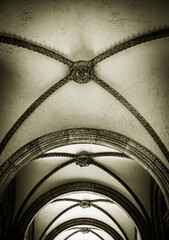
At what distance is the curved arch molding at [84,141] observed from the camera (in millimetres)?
6789

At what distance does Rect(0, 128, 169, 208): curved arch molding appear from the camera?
679 cm

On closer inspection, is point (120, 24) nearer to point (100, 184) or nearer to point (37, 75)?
point (37, 75)

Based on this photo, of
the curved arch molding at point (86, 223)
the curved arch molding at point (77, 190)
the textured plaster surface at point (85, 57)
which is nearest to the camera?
the textured plaster surface at point (85, 57)

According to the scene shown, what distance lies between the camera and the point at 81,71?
20.1ft

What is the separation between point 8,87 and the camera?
6496 millimetres

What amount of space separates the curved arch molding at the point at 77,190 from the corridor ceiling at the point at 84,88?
0.06 m

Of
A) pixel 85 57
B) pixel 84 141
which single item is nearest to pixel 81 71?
pixel 85 57

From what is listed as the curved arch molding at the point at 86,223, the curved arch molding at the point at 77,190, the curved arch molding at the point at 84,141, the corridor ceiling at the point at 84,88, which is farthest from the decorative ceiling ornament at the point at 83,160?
the curved arch molding at the point at 86,223

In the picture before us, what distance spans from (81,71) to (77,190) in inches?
243

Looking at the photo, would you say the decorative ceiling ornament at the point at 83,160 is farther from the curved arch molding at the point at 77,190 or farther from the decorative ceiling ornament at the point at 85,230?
the decorative ceiling ornament at the point at 85,230

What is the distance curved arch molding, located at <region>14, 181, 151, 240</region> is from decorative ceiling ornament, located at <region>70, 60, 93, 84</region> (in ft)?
19.0

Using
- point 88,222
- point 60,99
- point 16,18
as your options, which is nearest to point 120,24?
point 16,18

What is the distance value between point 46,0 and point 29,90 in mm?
2275

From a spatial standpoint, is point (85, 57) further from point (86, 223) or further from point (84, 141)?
point (86, 223)
